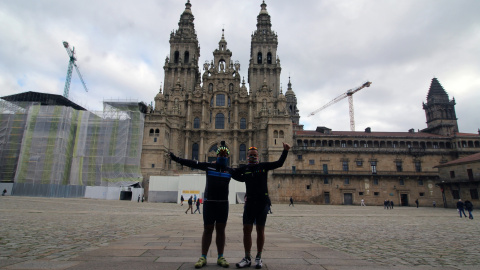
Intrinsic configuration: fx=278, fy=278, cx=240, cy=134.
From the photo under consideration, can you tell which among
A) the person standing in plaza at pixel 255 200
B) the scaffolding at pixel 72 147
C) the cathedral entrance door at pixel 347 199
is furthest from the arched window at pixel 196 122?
the person standing in plaza at pixel 255 200

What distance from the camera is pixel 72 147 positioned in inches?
1662

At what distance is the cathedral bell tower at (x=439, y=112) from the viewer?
54.1 meters

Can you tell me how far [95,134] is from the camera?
42.1 metres

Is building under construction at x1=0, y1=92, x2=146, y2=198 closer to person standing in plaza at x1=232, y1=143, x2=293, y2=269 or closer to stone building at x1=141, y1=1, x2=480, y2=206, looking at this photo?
stone building at x1=141, y1=1, x2=480, y2=206

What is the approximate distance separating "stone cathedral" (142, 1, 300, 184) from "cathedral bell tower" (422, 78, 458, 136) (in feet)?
98.6

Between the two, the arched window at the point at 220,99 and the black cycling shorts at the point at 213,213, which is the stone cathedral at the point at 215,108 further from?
the black cycling shorts at the point at 213,213

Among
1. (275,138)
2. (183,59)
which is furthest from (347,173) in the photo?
(183,59)

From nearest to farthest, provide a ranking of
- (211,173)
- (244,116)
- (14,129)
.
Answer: (211,173) → (14,129) → (244,116)

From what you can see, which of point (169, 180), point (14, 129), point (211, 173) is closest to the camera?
point (211, 173)

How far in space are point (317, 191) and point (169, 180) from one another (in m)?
22.7

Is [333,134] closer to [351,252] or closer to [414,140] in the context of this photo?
[414,140]

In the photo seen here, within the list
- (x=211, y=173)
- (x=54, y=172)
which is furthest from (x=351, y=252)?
(x=54, y=172)

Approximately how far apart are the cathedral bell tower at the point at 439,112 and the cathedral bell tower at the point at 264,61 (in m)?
32.2

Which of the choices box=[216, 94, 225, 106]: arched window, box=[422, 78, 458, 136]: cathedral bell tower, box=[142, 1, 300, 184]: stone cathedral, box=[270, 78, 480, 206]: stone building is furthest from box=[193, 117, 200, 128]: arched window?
box=[422, 78, 458, 136]: cathedral bell tower
